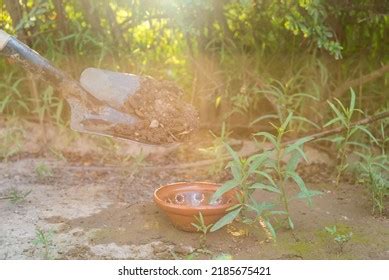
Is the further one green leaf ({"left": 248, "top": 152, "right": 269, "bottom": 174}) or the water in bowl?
the water in bowl

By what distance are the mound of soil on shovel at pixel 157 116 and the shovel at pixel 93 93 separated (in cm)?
3

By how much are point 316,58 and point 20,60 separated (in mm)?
1925

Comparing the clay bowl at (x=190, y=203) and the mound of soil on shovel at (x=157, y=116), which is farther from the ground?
the mound of soil on shovel at (x=157, y=116)

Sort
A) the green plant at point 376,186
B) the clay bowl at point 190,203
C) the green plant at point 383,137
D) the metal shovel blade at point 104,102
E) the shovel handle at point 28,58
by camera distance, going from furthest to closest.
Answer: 1. the green plant at point 383,137
2. the metal shovel blade at point 104,102
3. the green plant at point 376,186
4. the shovel handle at point 28,58
5. the clay bowl at point 190,203

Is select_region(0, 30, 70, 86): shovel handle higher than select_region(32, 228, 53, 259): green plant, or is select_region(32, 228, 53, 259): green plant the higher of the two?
select_region(0, 30, 70, 86): shovel handle

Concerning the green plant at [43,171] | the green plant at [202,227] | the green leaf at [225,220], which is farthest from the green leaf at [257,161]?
the green plant at [43,171]

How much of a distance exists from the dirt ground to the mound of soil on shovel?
1.20ft

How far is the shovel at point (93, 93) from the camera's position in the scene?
332 centimetres

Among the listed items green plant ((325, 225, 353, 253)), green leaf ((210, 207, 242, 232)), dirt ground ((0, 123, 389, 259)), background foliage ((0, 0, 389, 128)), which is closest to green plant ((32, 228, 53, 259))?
dirt ground ((0, 123, 389, 259))

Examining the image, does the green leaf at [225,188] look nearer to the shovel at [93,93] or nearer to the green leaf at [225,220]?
the green leaf at [225,220]

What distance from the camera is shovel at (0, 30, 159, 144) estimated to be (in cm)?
332

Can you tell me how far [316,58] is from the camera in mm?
4242

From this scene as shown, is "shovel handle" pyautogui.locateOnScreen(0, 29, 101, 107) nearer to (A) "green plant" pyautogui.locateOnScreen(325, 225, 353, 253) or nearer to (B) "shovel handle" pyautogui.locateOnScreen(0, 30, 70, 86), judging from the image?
(B) "shovel handle" pyautogui.locateOnScreen(0, 30, 70, 86)
